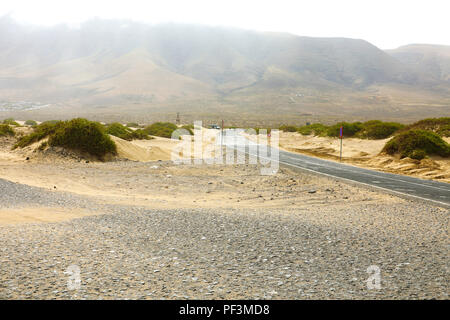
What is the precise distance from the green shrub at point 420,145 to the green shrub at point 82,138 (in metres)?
16.2

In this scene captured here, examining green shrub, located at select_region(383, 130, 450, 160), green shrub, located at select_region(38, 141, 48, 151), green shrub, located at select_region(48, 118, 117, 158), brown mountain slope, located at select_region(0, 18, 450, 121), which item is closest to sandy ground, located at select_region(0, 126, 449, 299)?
green shrub, located at select_region(48, 118, 117, 158)

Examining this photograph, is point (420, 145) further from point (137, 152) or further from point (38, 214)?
point (38, 214)

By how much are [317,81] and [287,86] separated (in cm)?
2562

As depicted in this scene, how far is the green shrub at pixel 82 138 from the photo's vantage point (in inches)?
704

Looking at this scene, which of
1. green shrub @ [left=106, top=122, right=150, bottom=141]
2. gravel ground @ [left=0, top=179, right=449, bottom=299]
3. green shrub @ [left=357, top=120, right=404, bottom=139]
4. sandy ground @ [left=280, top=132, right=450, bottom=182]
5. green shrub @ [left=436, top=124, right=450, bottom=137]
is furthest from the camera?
green shrub @ [left=357, top=120, right=404, bottom=139]

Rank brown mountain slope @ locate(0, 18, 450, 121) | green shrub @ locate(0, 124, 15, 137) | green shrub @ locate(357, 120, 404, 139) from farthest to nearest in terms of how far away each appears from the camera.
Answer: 1. brown mountain slope @ locate(0, 18, 450, 121)
2. green shrub @ locate(357, 120, 404, 139)
3. green shrub @ locate(0, 124, 15, 137)

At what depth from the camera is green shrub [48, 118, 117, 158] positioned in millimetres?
17875

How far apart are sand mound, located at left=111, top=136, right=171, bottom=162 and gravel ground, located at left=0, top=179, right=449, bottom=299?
12.0 metres

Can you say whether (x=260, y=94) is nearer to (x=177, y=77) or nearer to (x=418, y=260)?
(x=177, y=77)

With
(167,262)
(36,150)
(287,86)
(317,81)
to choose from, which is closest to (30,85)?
(287,86)

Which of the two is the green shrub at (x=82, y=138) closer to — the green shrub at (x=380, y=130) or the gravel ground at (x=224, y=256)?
the gravel ground at (x=224, y=256)

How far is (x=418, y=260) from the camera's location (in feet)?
16.6

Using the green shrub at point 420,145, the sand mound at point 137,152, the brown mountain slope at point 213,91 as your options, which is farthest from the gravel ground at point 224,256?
the brown mountain slope at point 213,91

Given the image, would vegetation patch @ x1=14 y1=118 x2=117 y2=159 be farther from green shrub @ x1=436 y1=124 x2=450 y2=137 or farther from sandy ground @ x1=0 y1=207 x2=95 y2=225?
green shrub @ x1=436 y1=124 x2=450 y2=137
